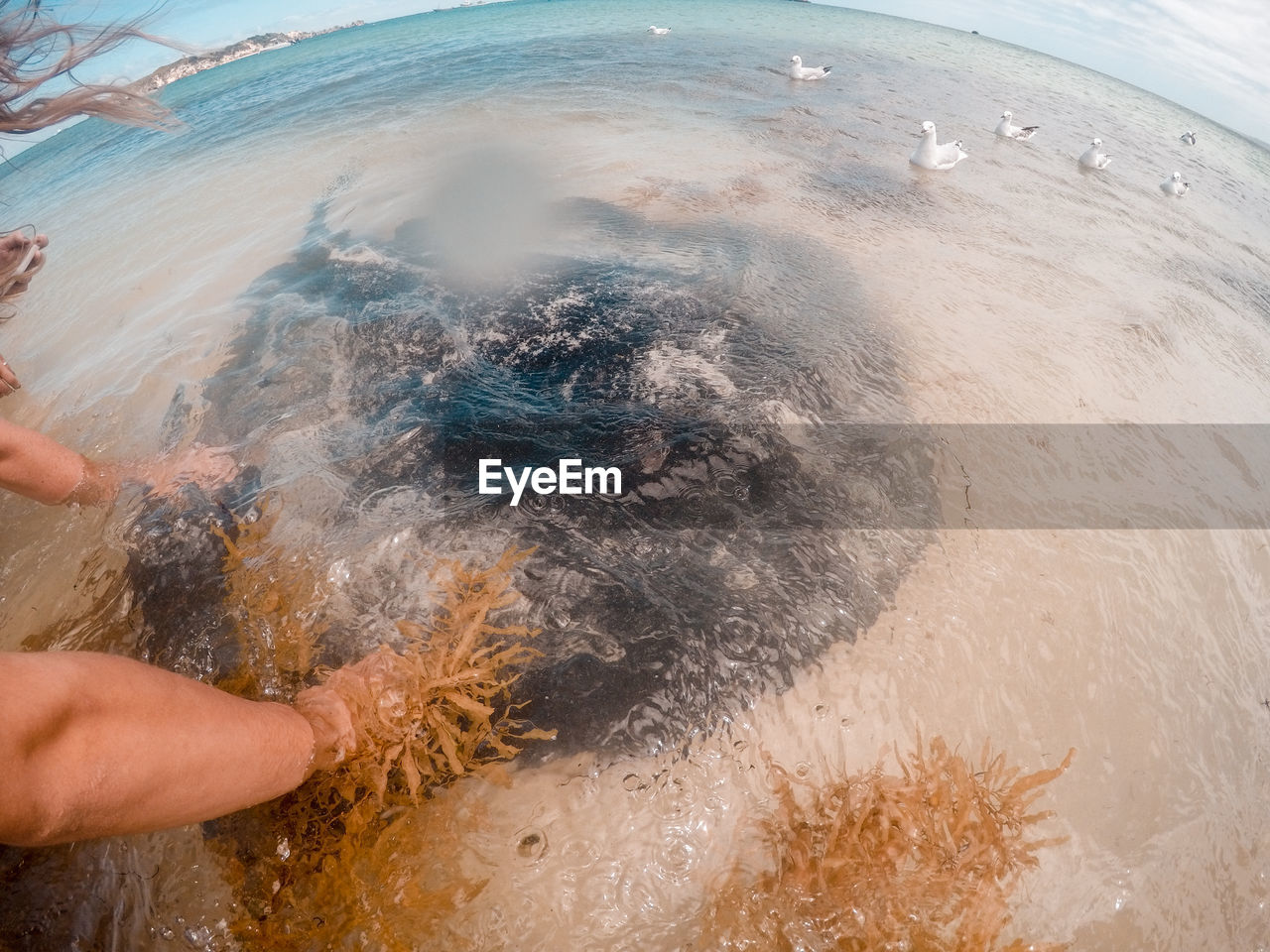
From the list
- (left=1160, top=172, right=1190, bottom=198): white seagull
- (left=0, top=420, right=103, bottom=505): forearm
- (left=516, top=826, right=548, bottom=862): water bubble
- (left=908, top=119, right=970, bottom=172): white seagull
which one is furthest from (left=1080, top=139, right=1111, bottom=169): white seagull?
(left=0, top=420, right=103, bottom=505): forearm

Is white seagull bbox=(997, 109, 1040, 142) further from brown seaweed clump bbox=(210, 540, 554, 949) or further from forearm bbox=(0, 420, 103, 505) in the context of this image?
forearm bbox=(0, 420, 103, 505)

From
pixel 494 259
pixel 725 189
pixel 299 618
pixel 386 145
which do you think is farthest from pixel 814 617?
pixel 386 145

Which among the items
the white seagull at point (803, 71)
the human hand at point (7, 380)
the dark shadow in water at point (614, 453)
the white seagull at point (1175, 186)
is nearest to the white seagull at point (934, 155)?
the white seagull at point (1175, 186)

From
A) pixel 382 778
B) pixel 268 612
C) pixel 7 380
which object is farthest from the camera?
pixel 7 380

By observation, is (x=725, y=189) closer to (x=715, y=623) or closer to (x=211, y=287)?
(x=211, y=287)

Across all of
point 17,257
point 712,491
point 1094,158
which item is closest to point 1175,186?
point 1094,158

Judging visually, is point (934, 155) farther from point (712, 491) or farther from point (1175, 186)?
point (712, 491)

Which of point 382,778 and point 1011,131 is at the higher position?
point 1011,131
